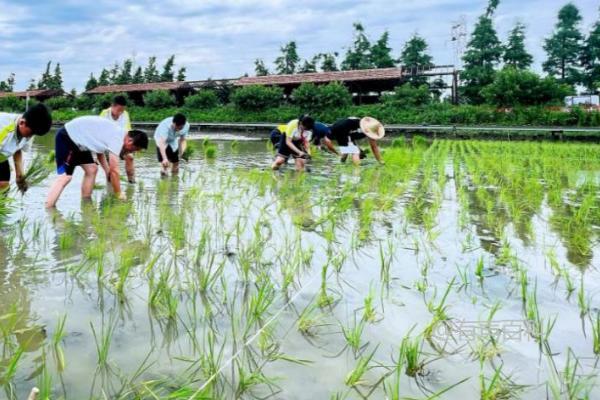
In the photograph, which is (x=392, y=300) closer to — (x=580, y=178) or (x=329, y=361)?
(x=329, y=361)

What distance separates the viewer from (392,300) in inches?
88.9

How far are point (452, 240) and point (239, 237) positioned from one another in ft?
4.68

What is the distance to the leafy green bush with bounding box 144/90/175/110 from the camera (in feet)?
95.7

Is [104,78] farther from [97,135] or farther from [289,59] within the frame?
[97,135]

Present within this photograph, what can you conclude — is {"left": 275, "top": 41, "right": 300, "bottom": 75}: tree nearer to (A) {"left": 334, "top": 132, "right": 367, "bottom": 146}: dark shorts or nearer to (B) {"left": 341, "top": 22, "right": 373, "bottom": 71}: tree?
(B) {"left": 341, "top": 22, "right": 373, "bottom": 71}: tree

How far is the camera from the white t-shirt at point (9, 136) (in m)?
3.36

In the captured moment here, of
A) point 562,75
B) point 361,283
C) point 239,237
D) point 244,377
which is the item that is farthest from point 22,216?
point 562,75

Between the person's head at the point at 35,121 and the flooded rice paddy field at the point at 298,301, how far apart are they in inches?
25.9

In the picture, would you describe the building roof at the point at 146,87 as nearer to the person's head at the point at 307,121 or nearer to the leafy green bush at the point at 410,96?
the leafy green bush at the point at 410,96

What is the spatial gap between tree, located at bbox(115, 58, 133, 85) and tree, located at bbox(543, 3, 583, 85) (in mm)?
31128

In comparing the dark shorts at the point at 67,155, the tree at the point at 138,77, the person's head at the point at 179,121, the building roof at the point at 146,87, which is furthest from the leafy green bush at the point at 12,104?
the dark shorts at the point at 67,155

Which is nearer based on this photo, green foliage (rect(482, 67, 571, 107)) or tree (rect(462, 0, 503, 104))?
green foliage (rect(482, 67, 571, 107))

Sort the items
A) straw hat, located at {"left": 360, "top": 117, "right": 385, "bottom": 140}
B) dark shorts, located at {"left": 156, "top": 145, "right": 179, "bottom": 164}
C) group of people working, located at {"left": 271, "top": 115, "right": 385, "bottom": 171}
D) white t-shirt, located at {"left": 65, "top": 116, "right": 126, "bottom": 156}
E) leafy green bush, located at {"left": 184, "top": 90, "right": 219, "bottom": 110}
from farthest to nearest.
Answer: leafy green bush, located at {"left": 184, "top": 90, "right": 219, "bottom": 110} < straw hat, located at {"left": 360, "top": 117, "right": 385, "bottom": 140} < group of people working, located at {"left": 271, "top": 115, "right": 385, "bottom": 171} < dark shorts, located at {"left": 156, "top": 145, "right": 179, "bottom": 164} < white t-shirt, located at {"left": 65, "top": 116, "right": 126, "bottom": 156}

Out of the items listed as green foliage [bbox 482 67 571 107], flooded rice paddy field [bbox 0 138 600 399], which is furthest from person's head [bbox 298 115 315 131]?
green foliage [bbox 482 67 571 107]
